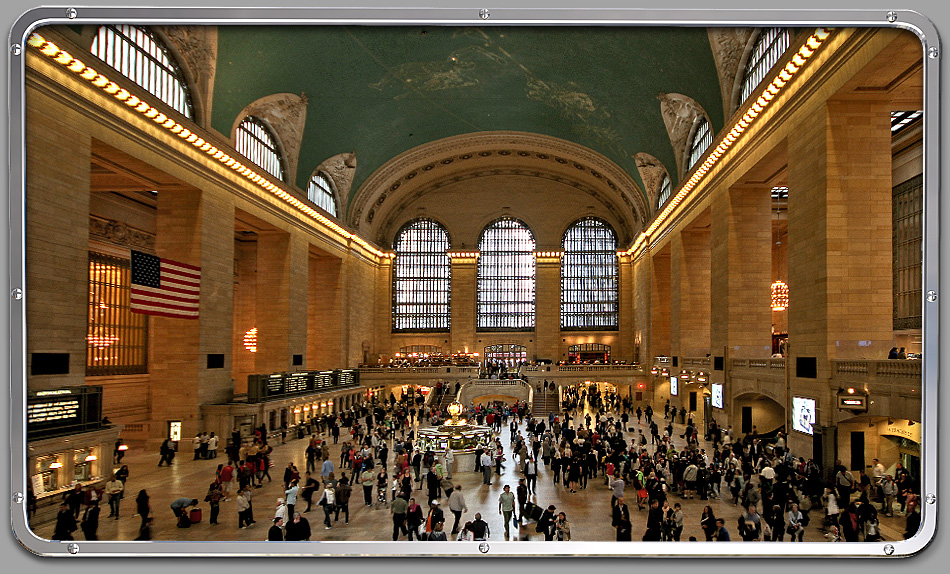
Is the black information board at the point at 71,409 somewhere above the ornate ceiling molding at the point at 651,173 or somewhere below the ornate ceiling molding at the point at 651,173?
below

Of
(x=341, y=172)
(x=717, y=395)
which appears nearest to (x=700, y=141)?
(x=717, y=395)

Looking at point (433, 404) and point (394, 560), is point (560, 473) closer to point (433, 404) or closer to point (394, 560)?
point (394, 560)

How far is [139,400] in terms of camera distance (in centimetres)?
3169

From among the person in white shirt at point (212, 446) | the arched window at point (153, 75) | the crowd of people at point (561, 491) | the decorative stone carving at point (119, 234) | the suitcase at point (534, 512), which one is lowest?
the person in white shirt at point (212, 446)

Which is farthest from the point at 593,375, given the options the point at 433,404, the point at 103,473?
the point at 103,473

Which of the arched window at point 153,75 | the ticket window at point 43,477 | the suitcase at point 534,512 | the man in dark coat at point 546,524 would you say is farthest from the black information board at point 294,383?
the man in dark coat at point 546,524

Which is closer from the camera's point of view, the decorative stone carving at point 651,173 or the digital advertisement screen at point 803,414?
the digital advertisement screen at point 803,414

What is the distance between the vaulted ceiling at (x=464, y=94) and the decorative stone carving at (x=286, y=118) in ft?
1.21

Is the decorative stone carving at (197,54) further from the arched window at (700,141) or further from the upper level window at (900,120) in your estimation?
the arched window at (700,141)

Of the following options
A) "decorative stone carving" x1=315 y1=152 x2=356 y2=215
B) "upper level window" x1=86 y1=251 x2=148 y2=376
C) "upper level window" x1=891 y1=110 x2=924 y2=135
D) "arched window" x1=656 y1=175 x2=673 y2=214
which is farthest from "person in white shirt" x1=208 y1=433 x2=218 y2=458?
"arched window" x1=656 y1=175 x2=673 y2=214

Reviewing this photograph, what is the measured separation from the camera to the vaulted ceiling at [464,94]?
14172 mm

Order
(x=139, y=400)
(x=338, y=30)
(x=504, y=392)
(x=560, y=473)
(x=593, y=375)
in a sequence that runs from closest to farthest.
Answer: (x=338, y=30), (x=560, y=473), (x=139, y=400), (x=504, y=392), (x=593, y=375)

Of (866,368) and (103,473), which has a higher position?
(866,368)

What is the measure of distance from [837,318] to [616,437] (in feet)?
25.9
